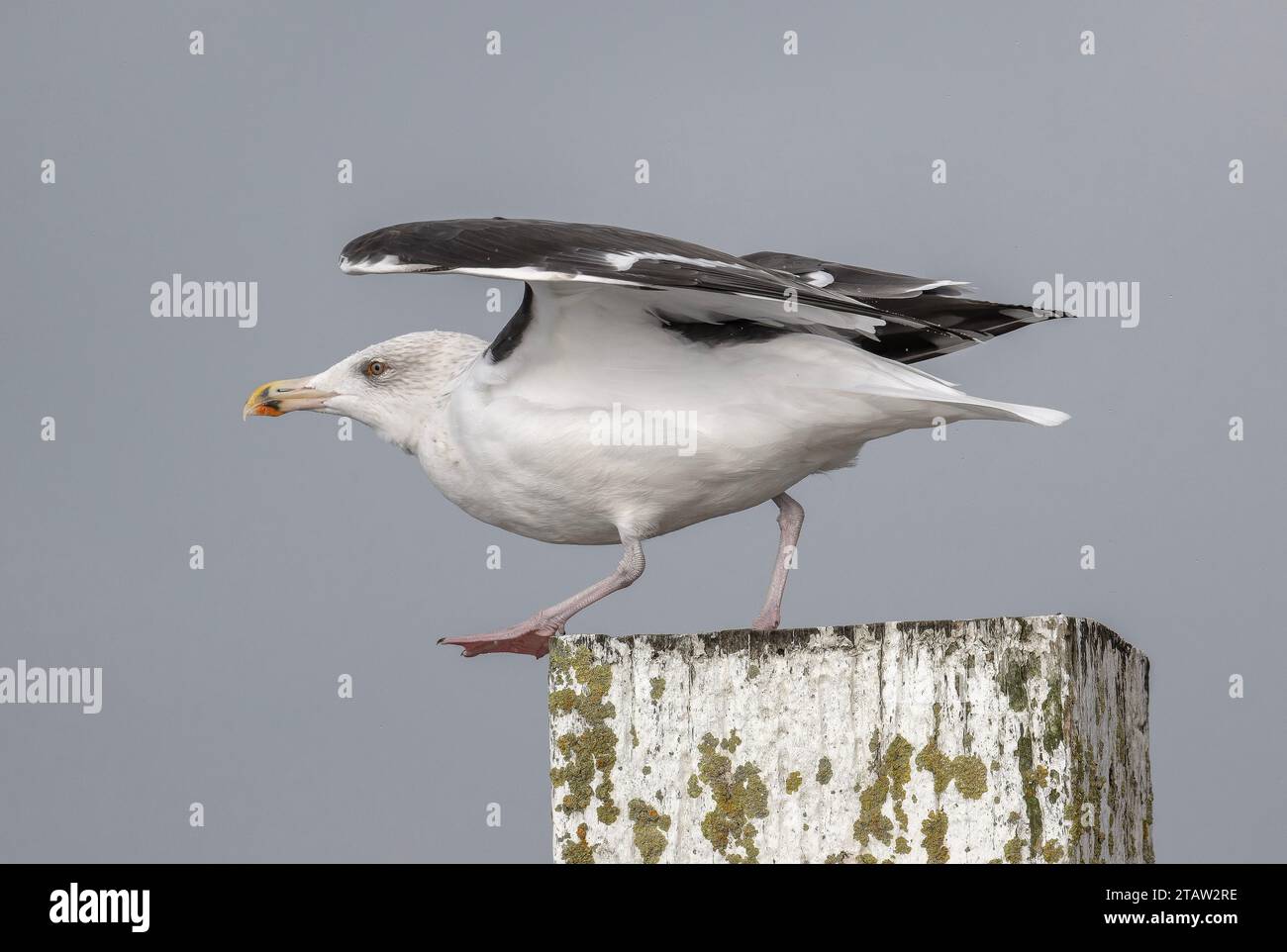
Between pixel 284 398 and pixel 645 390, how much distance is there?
192cm

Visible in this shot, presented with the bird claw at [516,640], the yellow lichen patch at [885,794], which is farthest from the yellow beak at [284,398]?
the yellow lichen patch at [885,794]

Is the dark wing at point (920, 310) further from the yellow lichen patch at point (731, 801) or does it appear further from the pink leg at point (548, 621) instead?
the yellow lichen patch at point (731, 801)

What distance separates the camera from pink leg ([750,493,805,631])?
6.97m

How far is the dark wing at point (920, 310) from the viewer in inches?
280

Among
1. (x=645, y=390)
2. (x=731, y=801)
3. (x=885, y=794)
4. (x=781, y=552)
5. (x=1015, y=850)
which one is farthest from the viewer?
(x=781, y=552)

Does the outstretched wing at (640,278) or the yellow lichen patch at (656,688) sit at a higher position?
the outstretched wing at (640,278)

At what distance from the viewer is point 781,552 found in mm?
7227

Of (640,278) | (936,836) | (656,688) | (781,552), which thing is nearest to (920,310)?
(781,552)

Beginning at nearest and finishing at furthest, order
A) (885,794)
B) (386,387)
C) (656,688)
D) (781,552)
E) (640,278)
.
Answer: (885,794) < (656,688) < (640,278) < (781,552) < (386,387)

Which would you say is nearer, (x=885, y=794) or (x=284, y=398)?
(x=885, y=794)

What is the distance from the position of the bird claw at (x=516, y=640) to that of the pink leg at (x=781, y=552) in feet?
2.87

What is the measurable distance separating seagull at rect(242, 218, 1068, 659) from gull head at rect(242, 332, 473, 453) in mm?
220

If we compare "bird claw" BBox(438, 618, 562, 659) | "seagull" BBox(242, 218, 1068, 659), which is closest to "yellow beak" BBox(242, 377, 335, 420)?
"seagull" BBox(242, 218, 1068, 659)

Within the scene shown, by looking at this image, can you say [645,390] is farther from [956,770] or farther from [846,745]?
[956,770]
